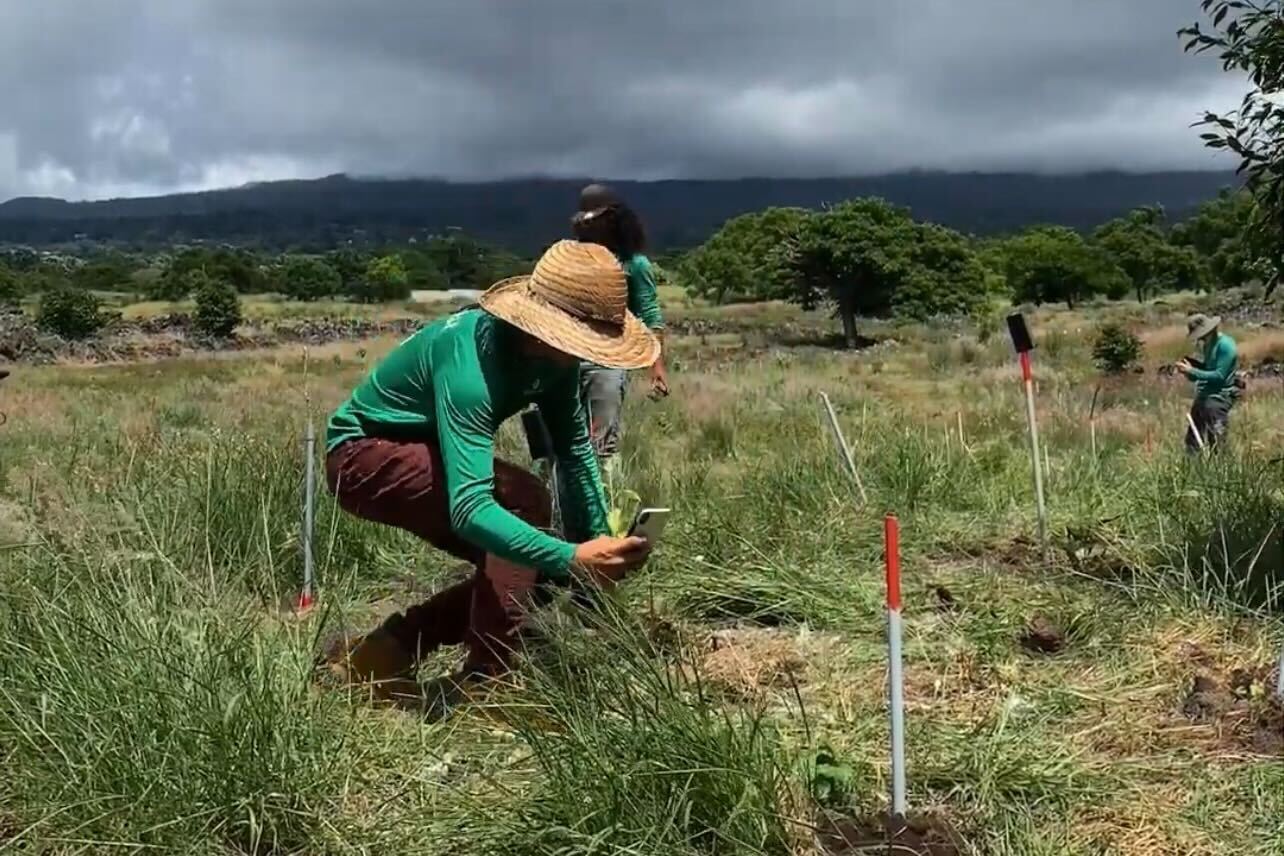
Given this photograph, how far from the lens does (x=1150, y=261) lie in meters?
74.9

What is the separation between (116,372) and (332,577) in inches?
942

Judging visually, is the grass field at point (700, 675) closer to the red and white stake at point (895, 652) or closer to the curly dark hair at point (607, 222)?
the red and white stake at point (895, 652)

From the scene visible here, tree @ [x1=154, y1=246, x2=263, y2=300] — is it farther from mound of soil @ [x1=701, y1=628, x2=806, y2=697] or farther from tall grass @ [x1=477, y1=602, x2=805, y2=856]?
tall grass @ [x1=477, y1=602, x2=805, y2=856]

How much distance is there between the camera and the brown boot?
11.2ft

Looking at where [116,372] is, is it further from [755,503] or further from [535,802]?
[535,802]

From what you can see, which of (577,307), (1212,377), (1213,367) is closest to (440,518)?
(577,307)

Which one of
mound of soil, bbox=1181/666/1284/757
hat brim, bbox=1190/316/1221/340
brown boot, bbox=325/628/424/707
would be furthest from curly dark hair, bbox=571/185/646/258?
hat brim, bbox=1190/316/1221/340

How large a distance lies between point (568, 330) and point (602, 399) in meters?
2.74

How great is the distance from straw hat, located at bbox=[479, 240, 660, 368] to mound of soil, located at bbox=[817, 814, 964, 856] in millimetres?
1172

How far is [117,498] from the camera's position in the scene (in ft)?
15.8

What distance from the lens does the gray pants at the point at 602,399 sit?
5793 mm

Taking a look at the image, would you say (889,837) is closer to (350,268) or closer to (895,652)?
(895,652)

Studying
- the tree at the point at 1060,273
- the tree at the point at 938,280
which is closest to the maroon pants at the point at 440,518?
the tree at the point at 938,280

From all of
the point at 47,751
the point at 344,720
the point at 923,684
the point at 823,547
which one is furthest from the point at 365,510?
the point at 823,547
